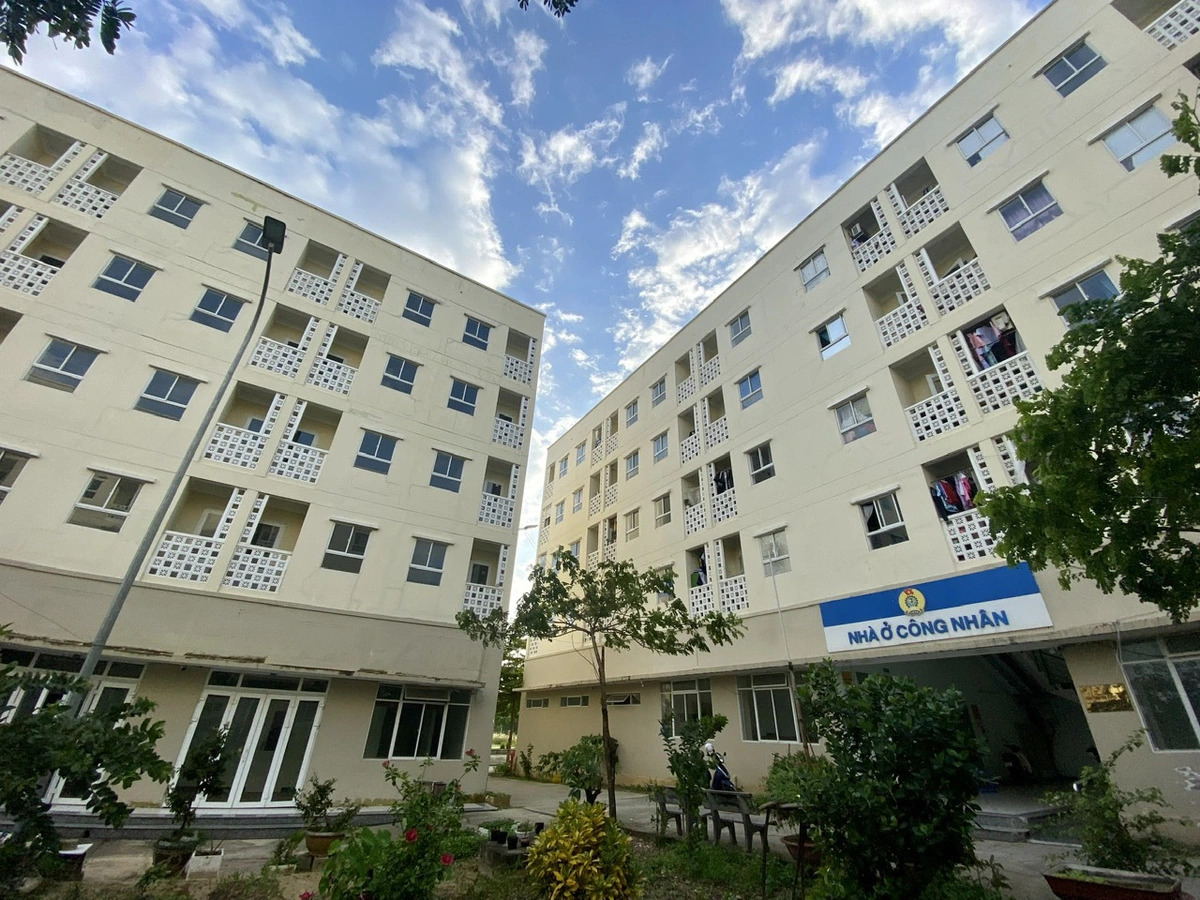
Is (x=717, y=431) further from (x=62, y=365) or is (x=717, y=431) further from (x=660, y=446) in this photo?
(x=62, y=365)

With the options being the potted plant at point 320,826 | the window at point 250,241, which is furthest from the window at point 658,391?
the potted plant at point 320,826

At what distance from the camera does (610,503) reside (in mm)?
24891

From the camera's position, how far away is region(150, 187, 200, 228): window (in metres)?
15.0

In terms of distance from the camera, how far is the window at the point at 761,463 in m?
16.9

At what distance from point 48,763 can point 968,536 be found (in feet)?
49.1

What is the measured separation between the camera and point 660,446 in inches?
904

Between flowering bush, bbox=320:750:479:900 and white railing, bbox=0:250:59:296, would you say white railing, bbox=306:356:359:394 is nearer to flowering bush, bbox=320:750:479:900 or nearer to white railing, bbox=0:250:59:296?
white railing, bbox=0:250:59:296

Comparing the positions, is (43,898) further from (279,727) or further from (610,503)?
(610,503)

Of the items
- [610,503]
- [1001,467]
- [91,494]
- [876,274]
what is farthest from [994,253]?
[91,494]

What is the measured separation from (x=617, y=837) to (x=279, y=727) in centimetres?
1058

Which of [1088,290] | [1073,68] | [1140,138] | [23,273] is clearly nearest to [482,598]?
[23,273]

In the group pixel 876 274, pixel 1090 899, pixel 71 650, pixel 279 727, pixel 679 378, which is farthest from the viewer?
pixel 679 378

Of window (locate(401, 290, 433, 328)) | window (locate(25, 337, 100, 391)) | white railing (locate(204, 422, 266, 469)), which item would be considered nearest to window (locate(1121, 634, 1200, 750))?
white railing (locate(204, 422, 266, 469))

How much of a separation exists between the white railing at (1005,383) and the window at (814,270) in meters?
6.79
